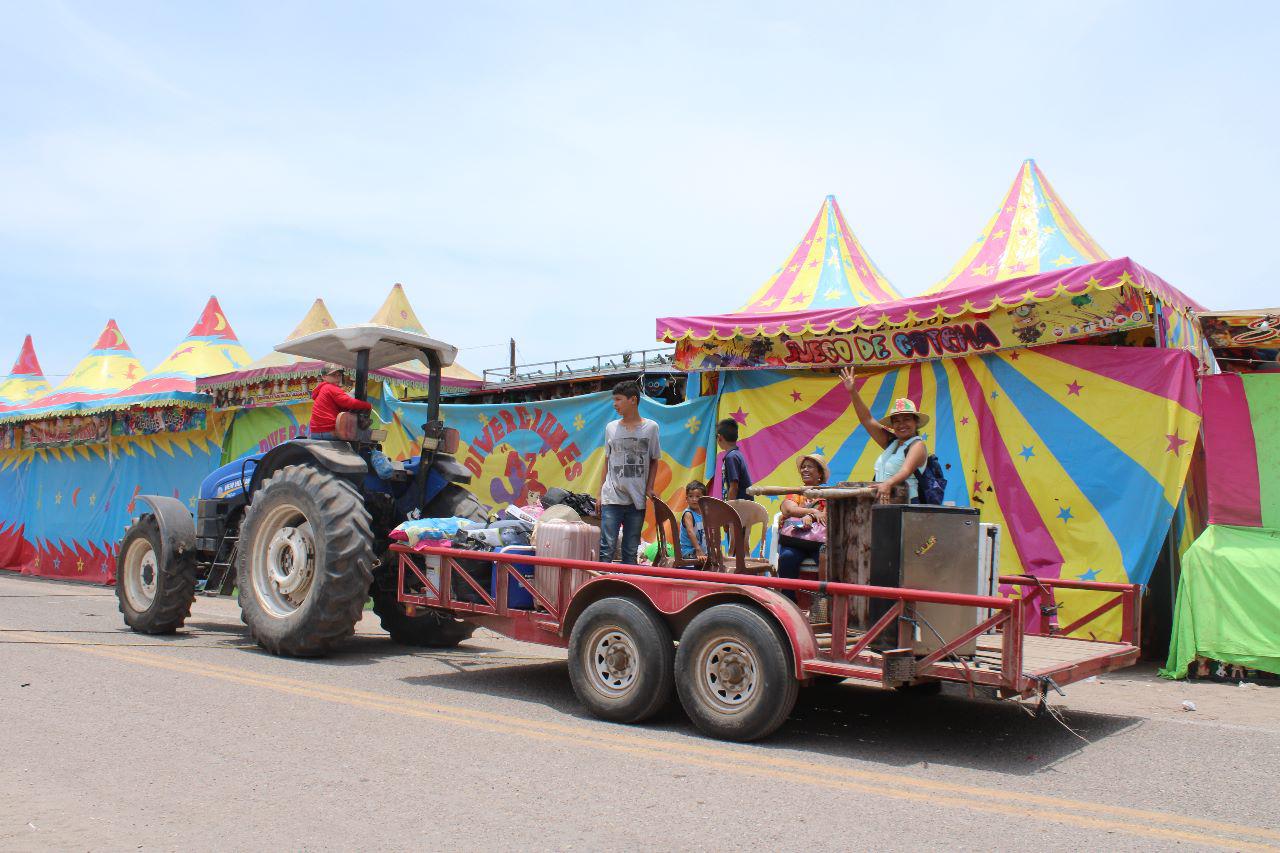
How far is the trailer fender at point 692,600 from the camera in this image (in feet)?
17.2

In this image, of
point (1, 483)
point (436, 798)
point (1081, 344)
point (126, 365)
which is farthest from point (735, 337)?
point (1, 483)

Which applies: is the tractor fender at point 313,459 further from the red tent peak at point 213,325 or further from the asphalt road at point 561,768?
the red tent peak at point 213,325

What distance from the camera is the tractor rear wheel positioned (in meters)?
7.61

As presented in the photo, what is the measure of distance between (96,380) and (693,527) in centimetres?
1846

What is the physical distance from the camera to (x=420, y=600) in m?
7.44

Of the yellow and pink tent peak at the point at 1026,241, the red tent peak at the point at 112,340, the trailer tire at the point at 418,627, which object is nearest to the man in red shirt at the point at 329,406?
the trailer tire at the point at 418,627

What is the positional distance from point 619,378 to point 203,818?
10.5 m

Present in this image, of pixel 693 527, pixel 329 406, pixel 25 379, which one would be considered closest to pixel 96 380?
pixel 25 379

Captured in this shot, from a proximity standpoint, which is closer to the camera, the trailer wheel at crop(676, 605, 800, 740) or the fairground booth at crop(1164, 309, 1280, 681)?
the trailer wheel at crop(676, 605, 800, 740)

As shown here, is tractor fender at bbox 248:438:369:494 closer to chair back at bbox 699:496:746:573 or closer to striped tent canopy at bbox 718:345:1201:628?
chair back at bbox 699:496:746:573

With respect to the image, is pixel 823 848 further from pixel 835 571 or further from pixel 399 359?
pixel 399 359

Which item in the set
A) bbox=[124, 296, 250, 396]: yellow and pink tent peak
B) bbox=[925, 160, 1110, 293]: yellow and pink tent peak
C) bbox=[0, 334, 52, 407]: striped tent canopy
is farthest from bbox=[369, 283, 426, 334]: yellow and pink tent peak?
bbox=[0, 334, 52, 407]: striped tent canopy

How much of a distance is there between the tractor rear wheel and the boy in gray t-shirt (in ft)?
6.07

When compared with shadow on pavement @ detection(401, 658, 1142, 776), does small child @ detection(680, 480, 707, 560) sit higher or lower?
higher
